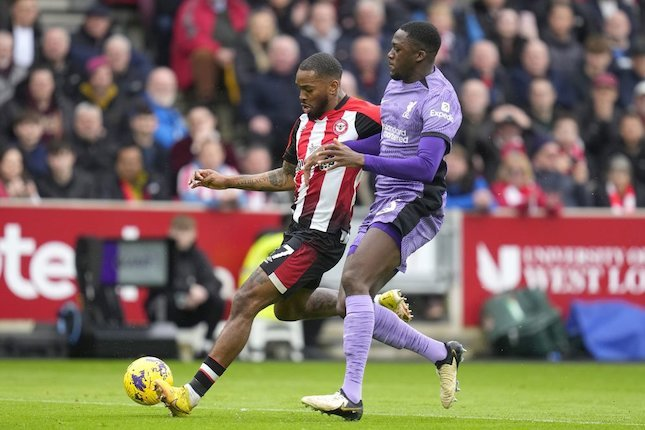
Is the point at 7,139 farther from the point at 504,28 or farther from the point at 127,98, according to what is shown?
the point at 504,28

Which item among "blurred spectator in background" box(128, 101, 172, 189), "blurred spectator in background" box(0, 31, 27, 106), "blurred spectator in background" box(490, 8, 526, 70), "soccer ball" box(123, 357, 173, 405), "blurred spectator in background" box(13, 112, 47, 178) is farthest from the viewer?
"blurred spectator in background" box(490, 8, 526, 70)

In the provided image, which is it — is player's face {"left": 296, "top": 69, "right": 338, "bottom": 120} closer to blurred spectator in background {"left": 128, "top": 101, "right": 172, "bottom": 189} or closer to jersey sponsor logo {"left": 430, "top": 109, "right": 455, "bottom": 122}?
jersey sponsor logo {"left": 430, "top": 109, "right": 455, "bottom": 122}

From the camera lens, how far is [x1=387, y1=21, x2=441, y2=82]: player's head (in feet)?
30.8

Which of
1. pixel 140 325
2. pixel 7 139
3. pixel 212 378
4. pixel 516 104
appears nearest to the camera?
pixel 212 378

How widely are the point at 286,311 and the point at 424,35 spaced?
2.06m

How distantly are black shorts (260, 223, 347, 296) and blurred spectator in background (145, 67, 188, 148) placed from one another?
8.75 m

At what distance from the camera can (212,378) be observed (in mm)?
9086

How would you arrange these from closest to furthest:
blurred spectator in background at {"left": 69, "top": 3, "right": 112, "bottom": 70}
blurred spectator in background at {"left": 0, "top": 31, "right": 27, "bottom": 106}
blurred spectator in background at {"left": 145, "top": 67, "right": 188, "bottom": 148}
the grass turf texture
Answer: the grass turf texture < blurred spectator in background at {"left": 0, "top": 31, "right": 27, "bottom": 106} < blurred spectator in background at {"left": 145, "top": 67, "right": 188, "bottom": 148} < blurred spectator in background at {"left": 69, "top": 3, "right": 112, "bottom": 70}

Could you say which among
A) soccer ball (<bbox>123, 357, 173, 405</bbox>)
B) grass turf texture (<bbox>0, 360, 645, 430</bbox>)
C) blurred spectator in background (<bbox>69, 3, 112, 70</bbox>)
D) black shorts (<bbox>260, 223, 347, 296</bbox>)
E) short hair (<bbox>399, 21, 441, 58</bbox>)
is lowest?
grass turf texture (<bbox>0, 360, 645, 430</bbox>)

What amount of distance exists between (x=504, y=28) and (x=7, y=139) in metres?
7.61

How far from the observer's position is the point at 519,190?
→ 1823cm

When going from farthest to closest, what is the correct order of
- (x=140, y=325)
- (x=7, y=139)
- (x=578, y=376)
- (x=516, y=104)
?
(x=516, y=104) < (x=7, y=139) < (x=140, y=325) < (x=578, y=376)

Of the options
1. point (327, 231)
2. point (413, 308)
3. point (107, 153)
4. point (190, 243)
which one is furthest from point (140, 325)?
point (327, 231)

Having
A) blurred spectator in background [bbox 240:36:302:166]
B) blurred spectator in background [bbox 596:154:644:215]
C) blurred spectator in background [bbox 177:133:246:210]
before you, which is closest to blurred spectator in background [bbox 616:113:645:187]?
blurred spectator in background [bbox 596:154:644:215]
